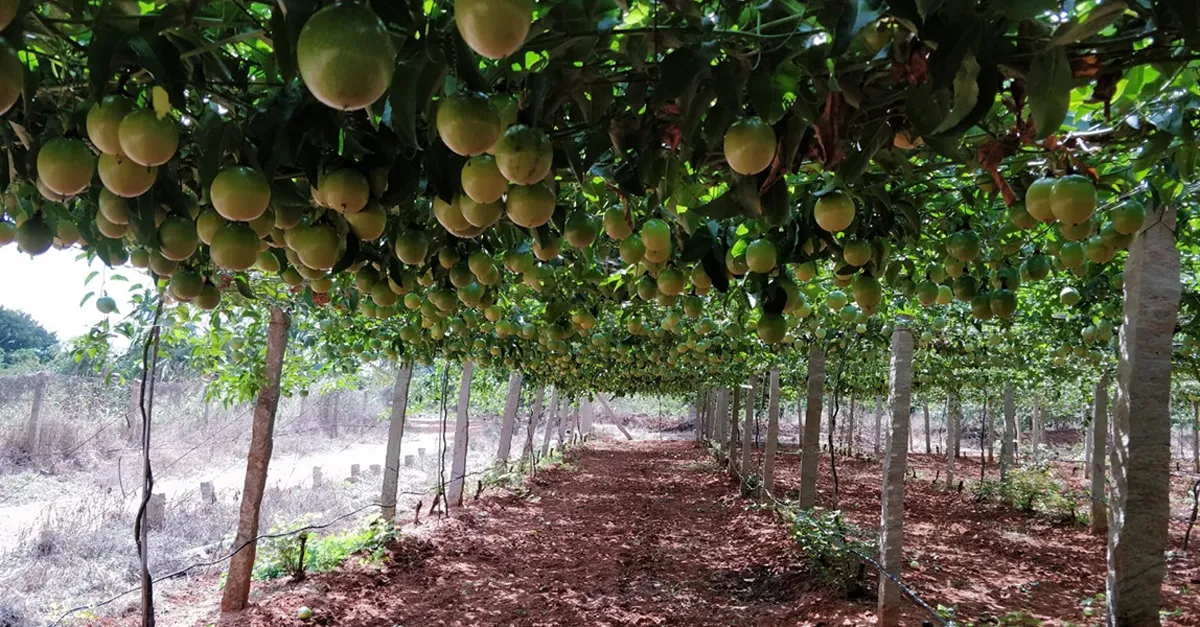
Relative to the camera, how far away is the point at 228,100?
1.74 meters

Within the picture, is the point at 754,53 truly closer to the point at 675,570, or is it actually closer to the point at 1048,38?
the point at 1048,38

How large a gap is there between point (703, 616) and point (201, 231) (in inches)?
251

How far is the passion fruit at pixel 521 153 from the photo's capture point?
151cm

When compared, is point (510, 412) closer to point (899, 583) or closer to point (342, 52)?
point (899, 583)

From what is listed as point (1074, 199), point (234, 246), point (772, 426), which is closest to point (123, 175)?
point (234, 246)

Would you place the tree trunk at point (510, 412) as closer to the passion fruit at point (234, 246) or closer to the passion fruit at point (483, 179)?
the passion fruit at point (234, 246)

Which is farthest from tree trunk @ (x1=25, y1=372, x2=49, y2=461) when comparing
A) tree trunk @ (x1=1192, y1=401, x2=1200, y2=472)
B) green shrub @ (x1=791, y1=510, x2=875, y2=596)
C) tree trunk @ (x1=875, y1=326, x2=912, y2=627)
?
tree trunk @ (x1=1192, y1=401, x2=1200, y2=472)

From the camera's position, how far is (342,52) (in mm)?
1020

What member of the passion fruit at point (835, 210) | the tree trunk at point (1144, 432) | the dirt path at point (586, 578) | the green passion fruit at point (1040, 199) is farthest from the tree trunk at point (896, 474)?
the passion fruit at point (835, 210)

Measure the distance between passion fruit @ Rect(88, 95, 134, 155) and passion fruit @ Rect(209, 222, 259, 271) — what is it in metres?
0.38

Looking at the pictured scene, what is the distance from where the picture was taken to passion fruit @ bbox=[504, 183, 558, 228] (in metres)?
1.73

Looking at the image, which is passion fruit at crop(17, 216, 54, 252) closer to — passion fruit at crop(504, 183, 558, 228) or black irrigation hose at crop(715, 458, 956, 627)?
passion fruit at crop(504, 183, 558, 228)

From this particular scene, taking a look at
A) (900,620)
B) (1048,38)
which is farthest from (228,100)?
(900,620)

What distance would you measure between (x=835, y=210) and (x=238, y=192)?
1.65 m
